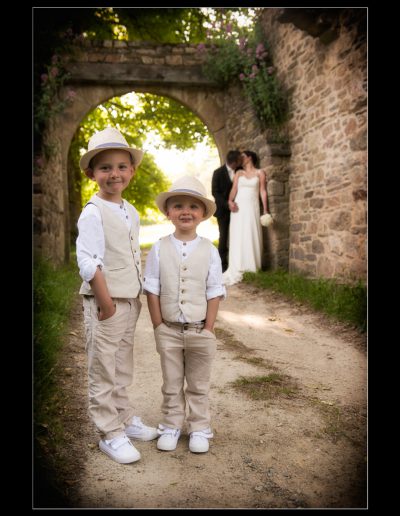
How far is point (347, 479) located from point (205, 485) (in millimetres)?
620

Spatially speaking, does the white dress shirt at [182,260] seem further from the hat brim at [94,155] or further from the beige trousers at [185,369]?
the hat brim at [94,155]

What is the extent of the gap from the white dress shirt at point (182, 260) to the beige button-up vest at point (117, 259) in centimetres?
8

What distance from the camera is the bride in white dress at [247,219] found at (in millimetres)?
7324

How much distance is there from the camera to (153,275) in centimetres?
231

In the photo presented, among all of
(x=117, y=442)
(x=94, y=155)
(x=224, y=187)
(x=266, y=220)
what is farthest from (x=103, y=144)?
(x=224, y=187)

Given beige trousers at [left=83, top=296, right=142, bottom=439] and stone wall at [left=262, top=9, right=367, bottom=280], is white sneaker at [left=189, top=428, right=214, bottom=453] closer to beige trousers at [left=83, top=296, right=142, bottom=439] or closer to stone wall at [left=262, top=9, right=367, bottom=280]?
beige trousers at [left=83, top=296, right=142, bottom=439]

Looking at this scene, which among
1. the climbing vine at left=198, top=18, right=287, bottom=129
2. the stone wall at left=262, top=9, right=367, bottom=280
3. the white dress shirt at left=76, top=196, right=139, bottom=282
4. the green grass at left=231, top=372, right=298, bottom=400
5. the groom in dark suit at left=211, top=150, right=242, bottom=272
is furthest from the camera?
the groom in dark suit at left=211, top=150, right=242, bottom=272

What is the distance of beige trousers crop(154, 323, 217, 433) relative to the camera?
2.29 m

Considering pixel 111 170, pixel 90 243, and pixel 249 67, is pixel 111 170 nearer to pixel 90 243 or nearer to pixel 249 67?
pixel 90 243

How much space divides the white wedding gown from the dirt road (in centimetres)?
312

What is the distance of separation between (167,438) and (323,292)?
3.45m

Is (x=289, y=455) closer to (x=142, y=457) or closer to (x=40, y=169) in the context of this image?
(x=142, y=457)

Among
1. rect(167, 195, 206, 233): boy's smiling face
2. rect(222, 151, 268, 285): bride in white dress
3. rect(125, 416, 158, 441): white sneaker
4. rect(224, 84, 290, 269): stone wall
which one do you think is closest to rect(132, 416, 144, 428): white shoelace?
rect(125, 416, 158, 441): white sneaker
